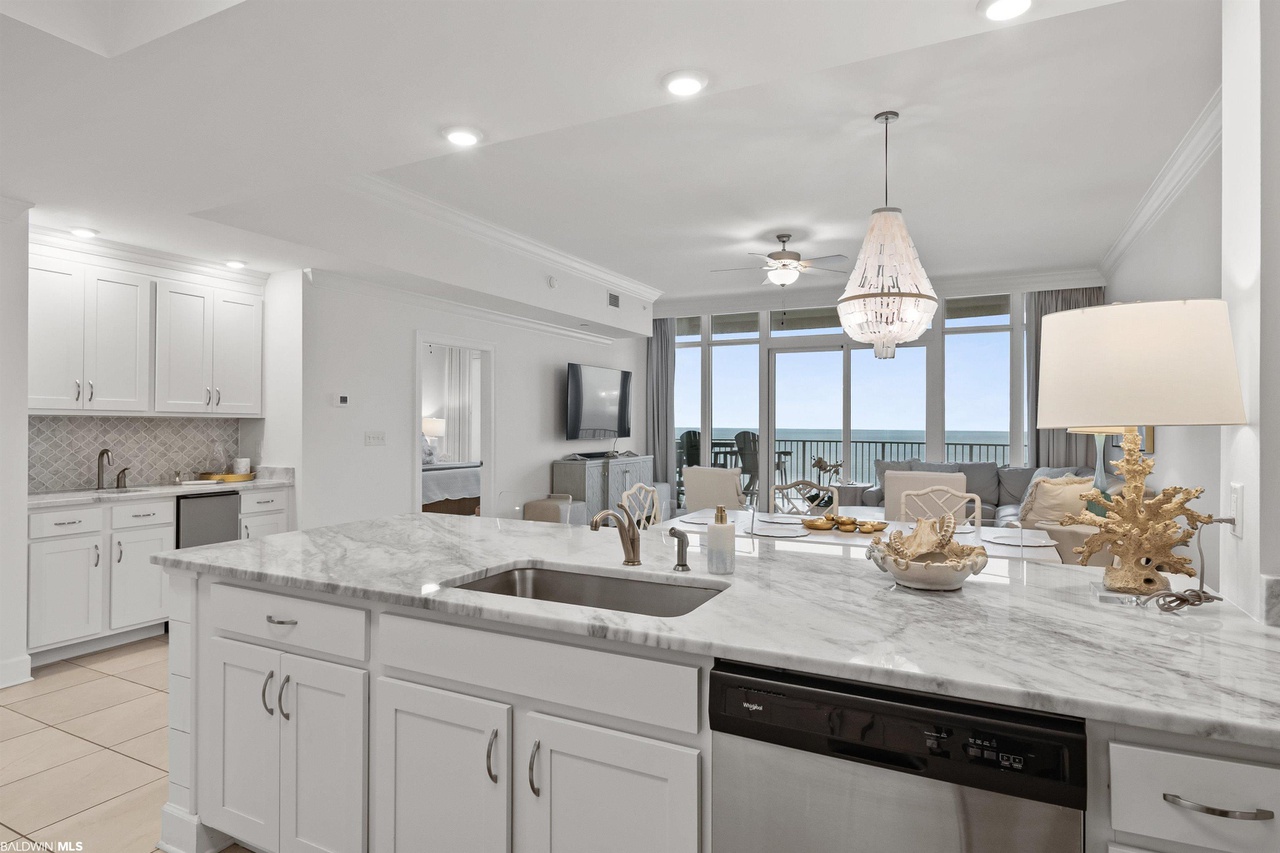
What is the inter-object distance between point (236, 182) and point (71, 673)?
2.78 meters

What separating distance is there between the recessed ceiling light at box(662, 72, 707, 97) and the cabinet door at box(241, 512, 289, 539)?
3859 millimetres

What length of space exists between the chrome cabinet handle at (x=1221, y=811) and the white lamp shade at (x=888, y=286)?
9.66 ft

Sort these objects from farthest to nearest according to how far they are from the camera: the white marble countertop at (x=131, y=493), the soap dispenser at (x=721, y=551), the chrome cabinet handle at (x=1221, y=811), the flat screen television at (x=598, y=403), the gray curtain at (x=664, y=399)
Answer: the gray curtain at (x=664, y=399) → the flat screen television at (x=598, y=403) → the white marble countertop at (x=131, y=493) → the soap dispenser at (x=721, y=551) → the chrome cabinet handle at (x=1221, y=811)

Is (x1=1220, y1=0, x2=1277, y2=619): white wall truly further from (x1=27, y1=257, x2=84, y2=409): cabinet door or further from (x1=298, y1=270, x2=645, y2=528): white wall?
(x1=27, y1=257, x2=84, y2=409): cabinet door

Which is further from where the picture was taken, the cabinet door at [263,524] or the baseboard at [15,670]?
the cabinet door at [263,524]

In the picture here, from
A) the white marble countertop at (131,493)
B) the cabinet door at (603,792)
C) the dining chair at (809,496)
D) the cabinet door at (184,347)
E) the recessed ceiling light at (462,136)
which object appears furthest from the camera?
the cabinet door at (184,347)

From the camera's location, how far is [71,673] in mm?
3721

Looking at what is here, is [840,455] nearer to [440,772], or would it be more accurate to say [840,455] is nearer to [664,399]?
[664,399]

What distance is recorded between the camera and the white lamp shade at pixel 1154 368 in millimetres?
1378

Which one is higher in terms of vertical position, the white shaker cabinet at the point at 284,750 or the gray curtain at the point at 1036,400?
the gray curtain at the point at 1036,400

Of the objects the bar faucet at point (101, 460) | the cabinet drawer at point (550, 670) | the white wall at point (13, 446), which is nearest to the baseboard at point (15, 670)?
the white wall at point (13, 446)

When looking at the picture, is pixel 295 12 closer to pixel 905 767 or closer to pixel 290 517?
pixel 905 767

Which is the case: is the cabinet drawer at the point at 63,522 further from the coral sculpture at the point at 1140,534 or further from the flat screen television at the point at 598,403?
the coral sculpture at the point at 1140,534

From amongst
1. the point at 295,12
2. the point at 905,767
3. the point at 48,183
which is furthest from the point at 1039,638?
the point at 48,183
